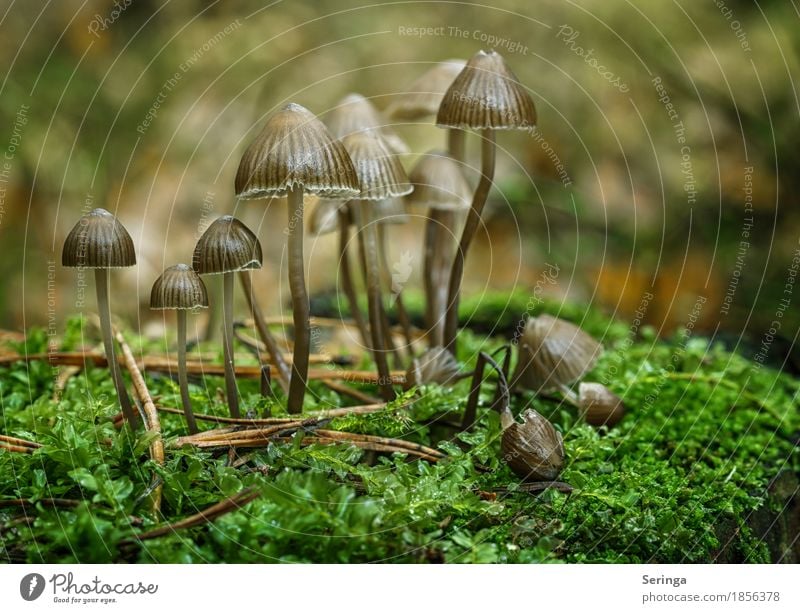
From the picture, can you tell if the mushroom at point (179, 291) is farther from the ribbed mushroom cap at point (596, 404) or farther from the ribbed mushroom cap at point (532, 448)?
the ribbed mushroom cap at point (596, 404)

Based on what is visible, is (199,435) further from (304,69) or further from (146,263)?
(304,69)

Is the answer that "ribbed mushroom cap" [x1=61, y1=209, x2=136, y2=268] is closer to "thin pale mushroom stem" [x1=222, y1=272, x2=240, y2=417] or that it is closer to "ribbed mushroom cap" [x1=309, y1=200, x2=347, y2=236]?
"thin pale mushroom stem" [x1=222, y1=272, x2=240, y2=417]

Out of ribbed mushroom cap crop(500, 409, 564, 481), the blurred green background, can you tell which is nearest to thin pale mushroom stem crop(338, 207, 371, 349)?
ribbed mushroom cap crop(500, 409, 564, 481)

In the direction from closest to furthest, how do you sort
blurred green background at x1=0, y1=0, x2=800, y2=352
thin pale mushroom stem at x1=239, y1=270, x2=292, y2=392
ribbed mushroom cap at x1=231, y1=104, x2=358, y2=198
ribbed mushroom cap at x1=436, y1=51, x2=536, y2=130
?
ribbed mushroom cap at x1=231, y1=104, x2=358, y2=198 → ribbed mushroom cap at x1=436, y1=51, x2=536, y2=130 → thin pale mushroom stem at x1=239, y1=270, x2=292, y2=392 → blurred green background at x1=0, y1=0, x2=800, y2=352

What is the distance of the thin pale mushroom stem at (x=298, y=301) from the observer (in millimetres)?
1604

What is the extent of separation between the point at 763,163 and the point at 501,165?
185 centimetres

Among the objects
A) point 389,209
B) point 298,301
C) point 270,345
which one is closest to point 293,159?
point 298,301

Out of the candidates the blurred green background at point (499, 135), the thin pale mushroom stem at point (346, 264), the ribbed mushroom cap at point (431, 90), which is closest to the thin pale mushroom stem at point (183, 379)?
the thin pale mushroom stem at point (346, 264)

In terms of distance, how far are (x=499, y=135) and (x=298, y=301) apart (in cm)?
377

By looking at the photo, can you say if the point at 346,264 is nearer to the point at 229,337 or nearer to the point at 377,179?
the point at 377,179

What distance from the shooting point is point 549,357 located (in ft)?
6.47

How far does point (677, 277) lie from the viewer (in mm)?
4422

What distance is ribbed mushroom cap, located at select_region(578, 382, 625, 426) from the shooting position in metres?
1.93

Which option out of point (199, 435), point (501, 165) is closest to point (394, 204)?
point (199, 435)
